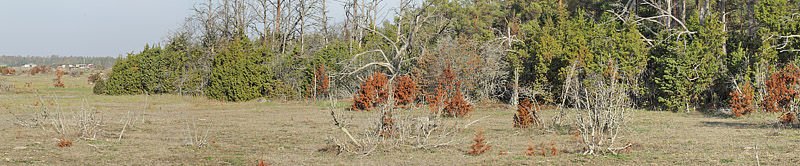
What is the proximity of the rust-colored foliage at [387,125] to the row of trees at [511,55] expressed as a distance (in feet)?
12.1

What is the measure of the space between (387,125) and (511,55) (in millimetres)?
15926

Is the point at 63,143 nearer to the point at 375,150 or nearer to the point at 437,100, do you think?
the point at 375,150

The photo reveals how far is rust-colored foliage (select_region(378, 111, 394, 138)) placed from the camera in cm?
1026

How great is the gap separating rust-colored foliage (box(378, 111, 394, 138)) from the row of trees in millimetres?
3681

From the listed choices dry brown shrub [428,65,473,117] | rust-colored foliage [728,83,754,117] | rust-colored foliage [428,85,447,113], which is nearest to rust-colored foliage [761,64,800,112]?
rust-colored foliage [728,83,754,117]

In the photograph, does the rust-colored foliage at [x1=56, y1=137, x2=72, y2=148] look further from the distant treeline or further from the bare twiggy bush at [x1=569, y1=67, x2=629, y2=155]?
the distant treeline

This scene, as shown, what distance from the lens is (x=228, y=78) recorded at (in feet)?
94.3

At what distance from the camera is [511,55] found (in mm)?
25406

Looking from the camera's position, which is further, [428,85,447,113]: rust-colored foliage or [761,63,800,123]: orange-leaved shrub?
[428,85,447,113]: rust-colored foliage

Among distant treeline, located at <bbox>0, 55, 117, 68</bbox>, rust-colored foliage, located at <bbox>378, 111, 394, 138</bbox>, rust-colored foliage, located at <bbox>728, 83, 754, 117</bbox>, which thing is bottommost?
rust-colored foliage, located at <bbox>378, 111, 394, 138</bbox>

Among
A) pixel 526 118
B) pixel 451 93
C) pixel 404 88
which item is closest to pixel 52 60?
pixel 404 88

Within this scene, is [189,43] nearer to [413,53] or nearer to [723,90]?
[413,53]

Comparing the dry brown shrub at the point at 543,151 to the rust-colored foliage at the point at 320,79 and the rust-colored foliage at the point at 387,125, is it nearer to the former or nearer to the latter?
the rust-colored foliage at the point at 387,125

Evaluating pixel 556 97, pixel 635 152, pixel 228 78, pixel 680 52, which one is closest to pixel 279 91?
pixel 228 78
